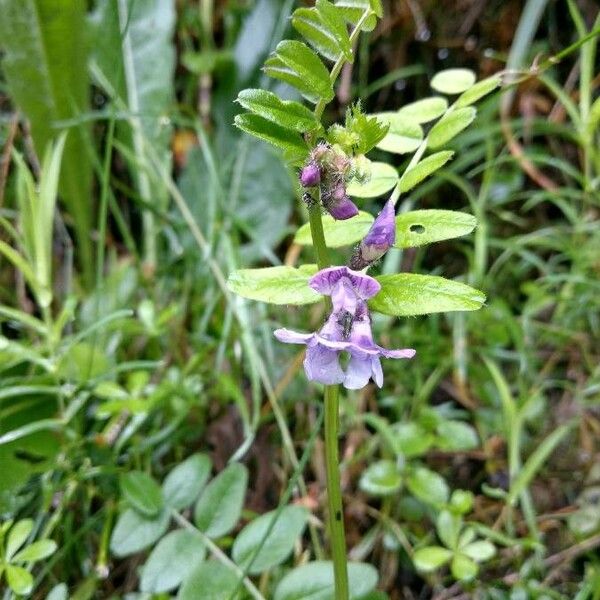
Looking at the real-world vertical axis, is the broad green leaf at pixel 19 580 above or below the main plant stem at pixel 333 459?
below

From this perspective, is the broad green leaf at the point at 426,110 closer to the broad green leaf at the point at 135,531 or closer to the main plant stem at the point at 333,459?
the main plant stem at the point at 333,459

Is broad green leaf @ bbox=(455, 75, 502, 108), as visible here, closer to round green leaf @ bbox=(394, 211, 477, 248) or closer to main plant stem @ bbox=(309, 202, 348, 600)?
round green leaf @ bbox=(394, 211, 477, 248)

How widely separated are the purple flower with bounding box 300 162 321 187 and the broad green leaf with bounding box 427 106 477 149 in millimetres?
249

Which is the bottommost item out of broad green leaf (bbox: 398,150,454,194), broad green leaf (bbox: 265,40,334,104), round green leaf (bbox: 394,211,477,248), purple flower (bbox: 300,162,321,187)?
round green leaf (bbox: 394,211,477,248)

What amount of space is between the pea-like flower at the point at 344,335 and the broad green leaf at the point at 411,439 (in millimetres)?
531

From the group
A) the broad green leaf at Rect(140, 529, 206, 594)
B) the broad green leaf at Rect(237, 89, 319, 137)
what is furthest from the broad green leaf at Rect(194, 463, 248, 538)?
the broad green leaf at Rect(237, 89, 319, 137)

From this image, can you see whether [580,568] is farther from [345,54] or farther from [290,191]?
[290,191]

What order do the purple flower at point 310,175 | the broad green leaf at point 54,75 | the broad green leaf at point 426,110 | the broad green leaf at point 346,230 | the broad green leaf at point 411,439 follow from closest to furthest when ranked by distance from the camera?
the purple flower at point 310,175, the broad green leaf at point 346,230, the broad green leaf at point 426,110, the broad green leaf at point 411,439, the broad green leaf at point 54,75

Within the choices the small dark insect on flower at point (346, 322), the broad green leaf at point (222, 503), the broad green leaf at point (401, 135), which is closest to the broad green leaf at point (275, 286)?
the small dark insect on flower at point (346, 322)

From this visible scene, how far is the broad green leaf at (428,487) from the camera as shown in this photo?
Answer: 3.72 feet

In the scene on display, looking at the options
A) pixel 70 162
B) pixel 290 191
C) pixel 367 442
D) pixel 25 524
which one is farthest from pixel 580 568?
pixel 70 162

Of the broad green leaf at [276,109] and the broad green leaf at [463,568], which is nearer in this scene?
the broad green leaf at [276,109]

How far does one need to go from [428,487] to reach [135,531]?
1.45 ft

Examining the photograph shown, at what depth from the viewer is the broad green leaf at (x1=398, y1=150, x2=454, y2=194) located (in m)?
0.75
